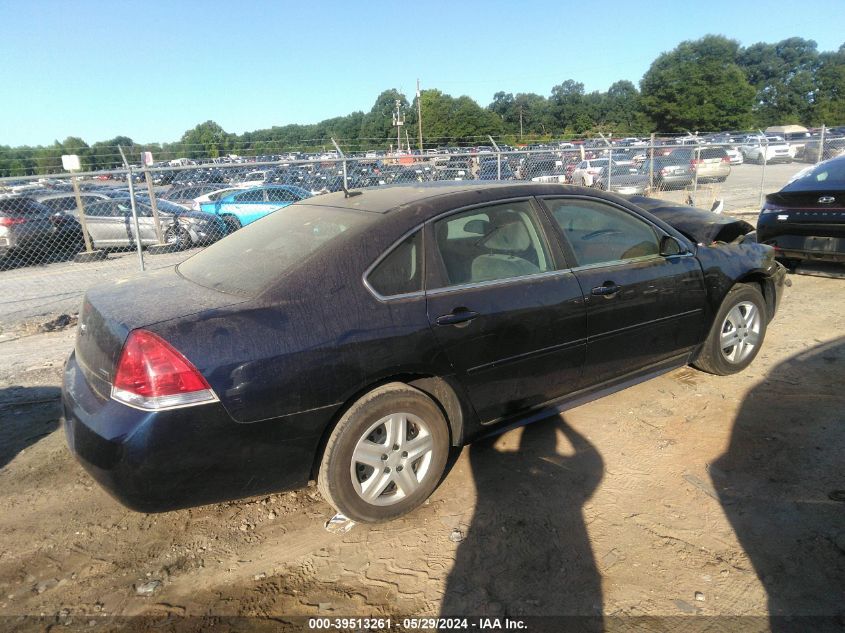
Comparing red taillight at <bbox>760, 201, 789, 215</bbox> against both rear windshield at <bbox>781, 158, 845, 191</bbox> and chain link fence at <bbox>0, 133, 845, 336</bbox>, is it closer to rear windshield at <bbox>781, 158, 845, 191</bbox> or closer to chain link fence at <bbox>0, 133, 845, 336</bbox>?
rear windshield at <bbox>781, 158, 845, 191</bbox>

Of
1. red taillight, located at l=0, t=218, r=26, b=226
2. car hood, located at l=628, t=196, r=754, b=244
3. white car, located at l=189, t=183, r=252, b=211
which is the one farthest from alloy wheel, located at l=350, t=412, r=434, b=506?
red taillight, located at l=0, t=218, r=26, b=226

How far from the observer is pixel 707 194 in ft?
51.0

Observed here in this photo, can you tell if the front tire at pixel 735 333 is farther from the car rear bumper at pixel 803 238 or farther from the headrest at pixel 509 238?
the car rear bumper at pixel 803 238

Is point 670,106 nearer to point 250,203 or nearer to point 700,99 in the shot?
point 700,99

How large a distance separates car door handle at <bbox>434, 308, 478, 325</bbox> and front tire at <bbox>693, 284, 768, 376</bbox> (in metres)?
2.22

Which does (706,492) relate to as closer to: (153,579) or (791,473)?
(791,473)

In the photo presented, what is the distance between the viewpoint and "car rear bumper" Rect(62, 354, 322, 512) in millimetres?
2357

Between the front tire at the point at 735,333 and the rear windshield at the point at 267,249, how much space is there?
2.79m

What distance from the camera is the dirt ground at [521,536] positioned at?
2414 mm

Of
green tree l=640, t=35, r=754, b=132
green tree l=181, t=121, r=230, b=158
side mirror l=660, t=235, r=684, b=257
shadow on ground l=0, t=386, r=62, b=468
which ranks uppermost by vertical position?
green tree l=640, t=35, r=754, b=132

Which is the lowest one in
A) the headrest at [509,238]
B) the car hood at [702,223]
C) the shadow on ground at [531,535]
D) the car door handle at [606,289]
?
the shadow on ground at [531,535]

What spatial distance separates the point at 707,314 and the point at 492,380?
196 cm

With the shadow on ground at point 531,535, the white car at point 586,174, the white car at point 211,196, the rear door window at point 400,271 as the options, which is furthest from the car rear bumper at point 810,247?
the white car at point 586,174

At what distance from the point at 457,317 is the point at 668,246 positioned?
1785 millimetres
